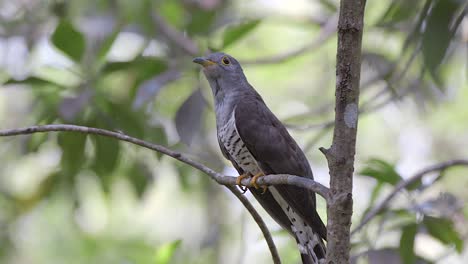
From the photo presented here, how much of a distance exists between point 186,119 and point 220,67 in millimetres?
438

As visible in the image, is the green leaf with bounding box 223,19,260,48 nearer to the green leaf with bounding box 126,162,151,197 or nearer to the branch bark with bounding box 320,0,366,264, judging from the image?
Answer: the green leaf with bounding box 126,162,151,197

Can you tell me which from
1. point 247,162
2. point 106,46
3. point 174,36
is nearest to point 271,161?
point 247,162

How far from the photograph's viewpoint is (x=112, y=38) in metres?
5.00

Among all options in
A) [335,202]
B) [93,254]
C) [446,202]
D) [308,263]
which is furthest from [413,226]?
[93,254]

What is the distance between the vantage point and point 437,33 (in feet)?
9.02

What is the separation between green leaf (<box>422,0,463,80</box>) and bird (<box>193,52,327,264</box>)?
1321mm

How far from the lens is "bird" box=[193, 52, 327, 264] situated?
383 centimetres

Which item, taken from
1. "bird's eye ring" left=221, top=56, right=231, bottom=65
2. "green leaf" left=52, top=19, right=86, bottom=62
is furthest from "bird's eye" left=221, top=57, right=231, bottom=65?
"green leaf" left=52, top=19, right=86, bottom=62

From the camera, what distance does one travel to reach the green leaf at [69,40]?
4371 mm

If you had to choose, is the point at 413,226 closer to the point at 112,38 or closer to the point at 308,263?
the point at 308,263

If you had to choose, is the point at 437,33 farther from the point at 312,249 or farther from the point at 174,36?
the point at 174,36

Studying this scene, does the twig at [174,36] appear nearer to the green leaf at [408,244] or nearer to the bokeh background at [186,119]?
the bokeh background at [186,119]

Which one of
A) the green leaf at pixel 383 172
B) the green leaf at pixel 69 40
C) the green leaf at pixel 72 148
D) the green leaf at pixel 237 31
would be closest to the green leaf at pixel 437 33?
the green leaf at pixel 383 172

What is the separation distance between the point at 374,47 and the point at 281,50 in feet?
8.98
